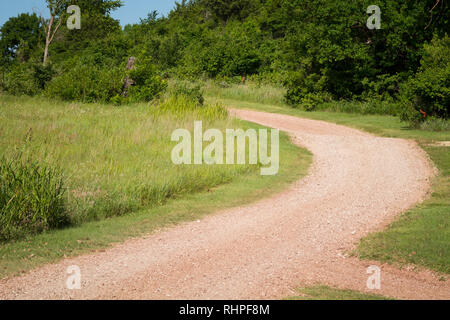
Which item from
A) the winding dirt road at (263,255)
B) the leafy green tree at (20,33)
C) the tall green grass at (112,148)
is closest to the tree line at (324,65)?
the tall green grass at (112,148)

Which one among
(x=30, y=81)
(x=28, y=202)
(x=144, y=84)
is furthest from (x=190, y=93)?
(x=28, y=202)

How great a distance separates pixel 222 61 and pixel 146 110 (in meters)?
15.6

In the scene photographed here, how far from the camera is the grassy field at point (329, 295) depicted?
5039mm

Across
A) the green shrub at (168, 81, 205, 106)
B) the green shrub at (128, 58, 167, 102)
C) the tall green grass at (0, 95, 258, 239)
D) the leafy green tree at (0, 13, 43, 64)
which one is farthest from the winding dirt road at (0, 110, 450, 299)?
the leafy green tree at (0, 13, 43, 64)

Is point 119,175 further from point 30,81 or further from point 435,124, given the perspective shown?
point 30,81

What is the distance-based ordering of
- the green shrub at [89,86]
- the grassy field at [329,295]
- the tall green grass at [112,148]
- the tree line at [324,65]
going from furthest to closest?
the green shrub at [89,86]
the tree line at [324,65]
the tall green grass at [112,148]
the grassy field at [329,295]

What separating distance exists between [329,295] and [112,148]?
8.49m

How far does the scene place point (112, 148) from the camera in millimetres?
12438

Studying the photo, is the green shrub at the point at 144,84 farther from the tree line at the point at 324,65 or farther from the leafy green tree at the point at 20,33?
the leafy green tree at the point at 20,33

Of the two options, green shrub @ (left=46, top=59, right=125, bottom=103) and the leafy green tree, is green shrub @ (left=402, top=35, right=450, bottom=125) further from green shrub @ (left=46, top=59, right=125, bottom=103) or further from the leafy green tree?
the leafy green tree

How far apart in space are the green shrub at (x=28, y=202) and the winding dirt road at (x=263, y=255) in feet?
4.39
